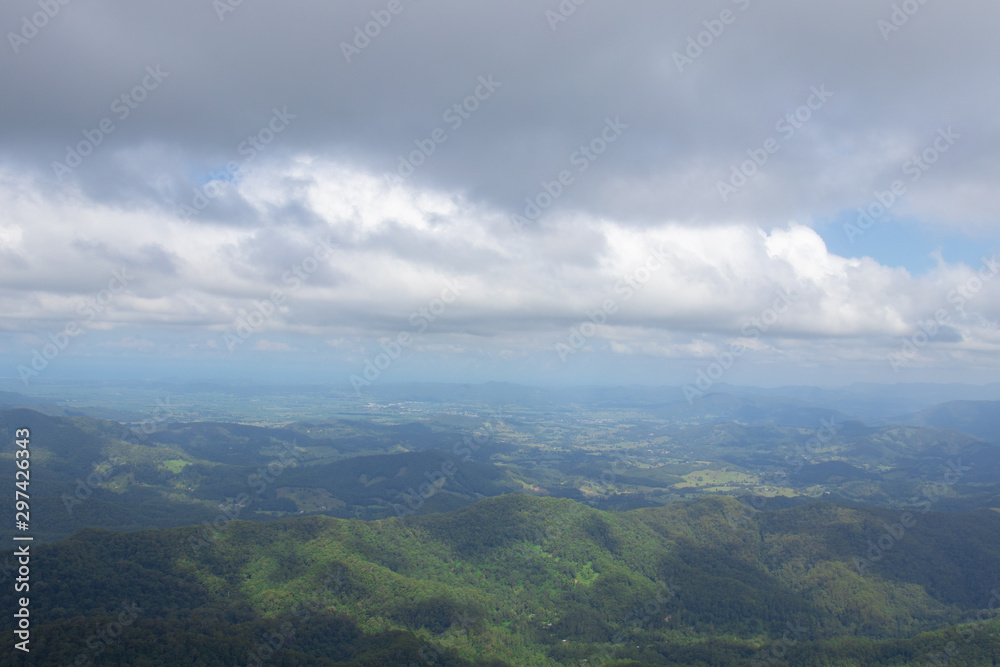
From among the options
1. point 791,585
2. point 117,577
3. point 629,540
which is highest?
point 117,577

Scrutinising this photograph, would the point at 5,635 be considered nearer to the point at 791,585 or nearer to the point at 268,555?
the point at 268,555

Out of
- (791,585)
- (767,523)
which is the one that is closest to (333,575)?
(791,585)

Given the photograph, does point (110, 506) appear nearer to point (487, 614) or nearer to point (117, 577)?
point (117, 577)

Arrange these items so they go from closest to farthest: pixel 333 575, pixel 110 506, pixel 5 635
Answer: pixel 5 635, pixel 333 575, pixel 110 506

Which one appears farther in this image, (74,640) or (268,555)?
(268,555)

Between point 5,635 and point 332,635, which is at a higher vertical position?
point 5,635

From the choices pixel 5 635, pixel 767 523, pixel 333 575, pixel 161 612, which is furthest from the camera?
pixel 767 523
